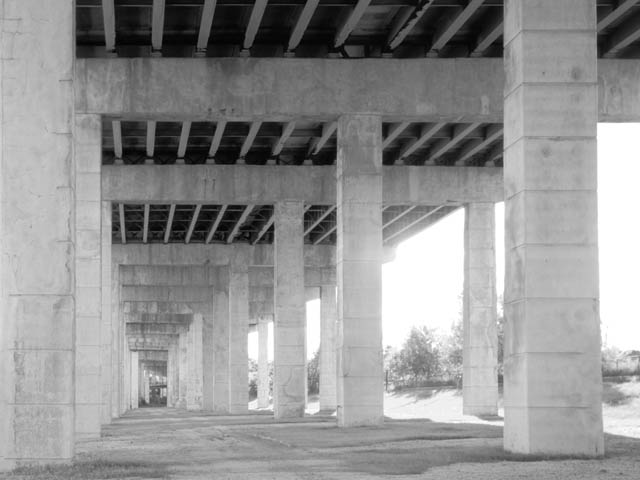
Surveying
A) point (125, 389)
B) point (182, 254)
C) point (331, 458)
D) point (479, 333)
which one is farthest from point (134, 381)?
point (331, 458)

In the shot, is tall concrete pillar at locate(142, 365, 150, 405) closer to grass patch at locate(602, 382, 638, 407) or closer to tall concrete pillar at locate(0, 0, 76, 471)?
grass patch at locate(602, 382, 638, 407)

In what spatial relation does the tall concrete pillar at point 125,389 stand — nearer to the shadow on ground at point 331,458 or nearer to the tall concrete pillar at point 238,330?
the tall concrete pillar at point 238,330

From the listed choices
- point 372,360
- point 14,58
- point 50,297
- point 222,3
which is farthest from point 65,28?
point 372,360

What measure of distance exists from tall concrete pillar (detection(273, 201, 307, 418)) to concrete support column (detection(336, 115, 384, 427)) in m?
11.7

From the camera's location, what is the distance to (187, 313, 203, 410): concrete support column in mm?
82000

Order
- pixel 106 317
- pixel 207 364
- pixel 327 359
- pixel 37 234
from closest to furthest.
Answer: pixel 37 234 < pixel 106 317 < pixel 327 359 < pixel 207 364

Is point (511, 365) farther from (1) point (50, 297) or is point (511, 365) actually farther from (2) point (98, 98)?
(2) point (98, 98)

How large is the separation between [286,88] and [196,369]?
177 ft

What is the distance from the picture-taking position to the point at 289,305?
4425 centimetres

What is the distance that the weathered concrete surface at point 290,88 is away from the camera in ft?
102

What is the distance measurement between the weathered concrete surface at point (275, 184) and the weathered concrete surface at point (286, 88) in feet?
38.3

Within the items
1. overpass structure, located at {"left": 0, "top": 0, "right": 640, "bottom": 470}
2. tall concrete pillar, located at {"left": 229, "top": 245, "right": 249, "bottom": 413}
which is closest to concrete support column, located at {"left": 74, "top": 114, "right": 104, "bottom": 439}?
overpass structure, located at {"left": 0, "top": 0, "right": 640, "bottom": 470}

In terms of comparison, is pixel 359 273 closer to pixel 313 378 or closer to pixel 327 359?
pixel 327 359

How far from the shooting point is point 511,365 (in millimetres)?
19656
